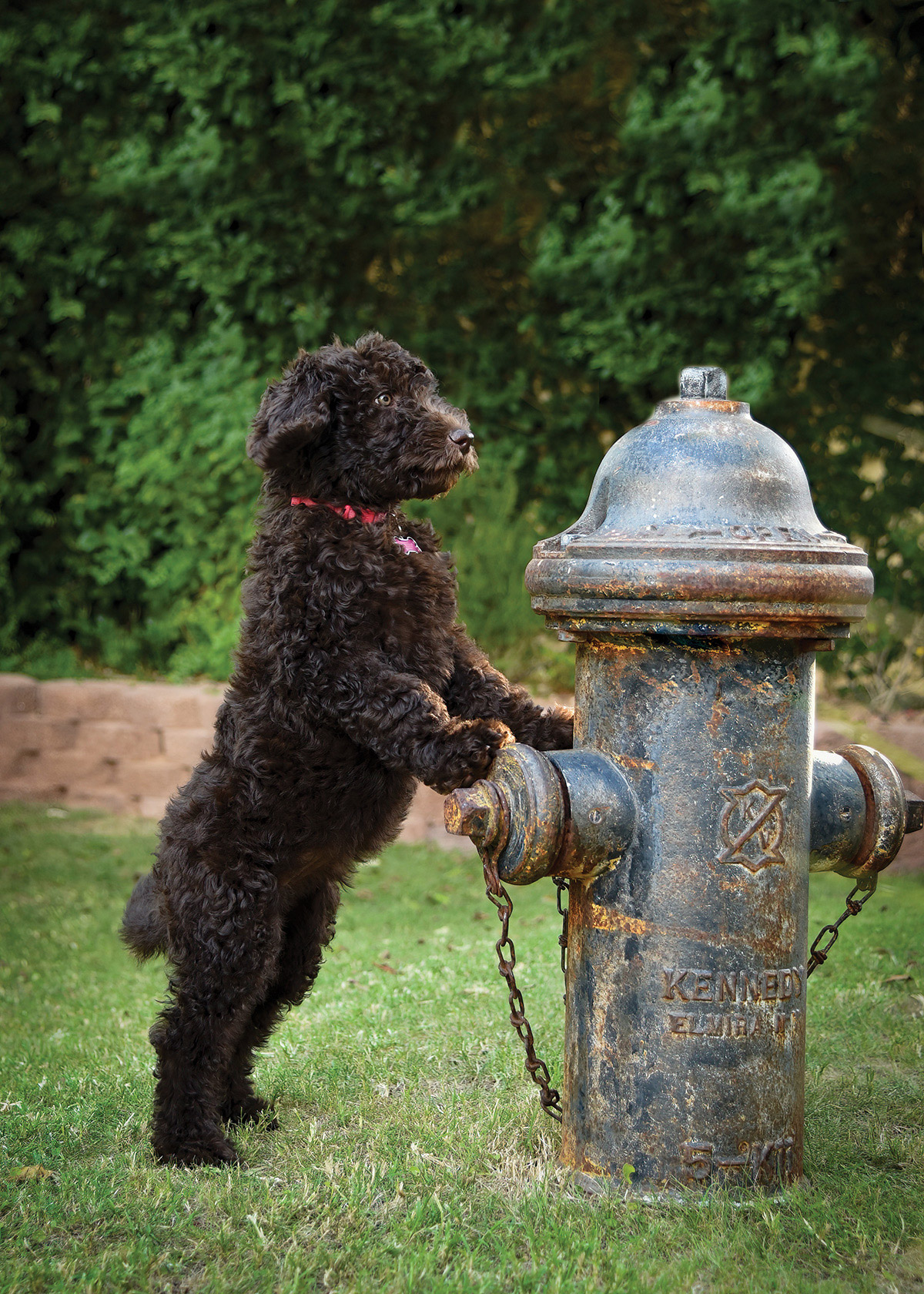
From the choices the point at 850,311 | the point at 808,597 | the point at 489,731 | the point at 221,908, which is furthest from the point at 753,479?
the point at 850,311

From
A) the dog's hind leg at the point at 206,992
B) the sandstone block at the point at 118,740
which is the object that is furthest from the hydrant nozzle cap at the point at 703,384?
the sandstone block at the point at 118,740

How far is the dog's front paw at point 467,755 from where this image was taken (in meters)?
2.59

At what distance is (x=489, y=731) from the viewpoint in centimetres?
262

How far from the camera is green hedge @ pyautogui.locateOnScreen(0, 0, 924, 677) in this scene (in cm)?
656

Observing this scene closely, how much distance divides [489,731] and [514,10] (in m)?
5.61

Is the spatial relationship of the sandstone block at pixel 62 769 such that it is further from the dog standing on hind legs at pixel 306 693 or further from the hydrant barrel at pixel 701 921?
the hydrant barrel at pixel 701 921

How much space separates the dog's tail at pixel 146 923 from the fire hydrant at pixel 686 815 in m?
0.93

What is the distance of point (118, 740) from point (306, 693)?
4.35m

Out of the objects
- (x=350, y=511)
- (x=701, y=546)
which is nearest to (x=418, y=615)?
(x=350, y=511)

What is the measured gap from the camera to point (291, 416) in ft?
9.47

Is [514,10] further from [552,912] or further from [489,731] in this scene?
[489,731]

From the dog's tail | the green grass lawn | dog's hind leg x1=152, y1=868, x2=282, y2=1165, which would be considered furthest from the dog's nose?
the green grass lawn

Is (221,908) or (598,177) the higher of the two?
(598,177)

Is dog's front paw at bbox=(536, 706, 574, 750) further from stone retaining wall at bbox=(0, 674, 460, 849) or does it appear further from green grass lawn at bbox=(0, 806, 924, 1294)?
stone retaining wall at bbox=(0, 674, 460, 849)
